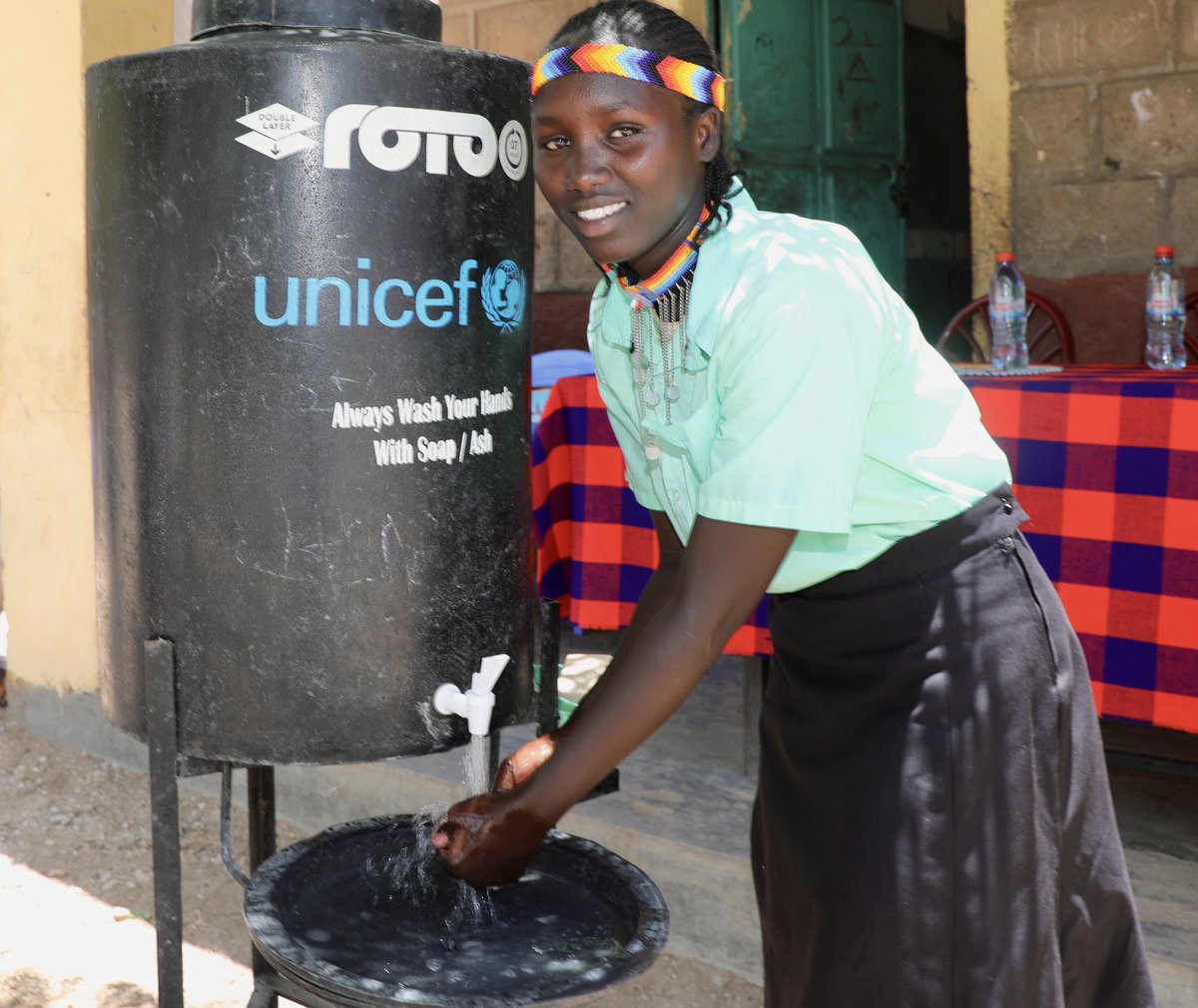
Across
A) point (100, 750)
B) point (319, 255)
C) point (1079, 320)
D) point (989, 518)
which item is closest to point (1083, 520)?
point (989, 518)

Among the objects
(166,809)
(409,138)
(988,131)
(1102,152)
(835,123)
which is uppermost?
(835,123)

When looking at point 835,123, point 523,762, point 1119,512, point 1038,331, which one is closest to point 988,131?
point 1038,331

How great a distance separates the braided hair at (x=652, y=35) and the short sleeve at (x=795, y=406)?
0.20 m

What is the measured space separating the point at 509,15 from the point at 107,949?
388 cm

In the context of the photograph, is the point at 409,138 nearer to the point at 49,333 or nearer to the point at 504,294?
the point at 504,294

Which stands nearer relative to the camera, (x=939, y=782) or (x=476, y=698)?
(x=939, y=782)

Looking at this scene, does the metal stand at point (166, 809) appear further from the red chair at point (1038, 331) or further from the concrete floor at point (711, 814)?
the red chair at point (1038, 331)

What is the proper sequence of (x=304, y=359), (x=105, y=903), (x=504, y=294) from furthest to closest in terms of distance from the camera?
1. (x=105, y=903)
2. (x=504, y=294)
3. (x=304, y=359)

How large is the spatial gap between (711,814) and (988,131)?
265 cm

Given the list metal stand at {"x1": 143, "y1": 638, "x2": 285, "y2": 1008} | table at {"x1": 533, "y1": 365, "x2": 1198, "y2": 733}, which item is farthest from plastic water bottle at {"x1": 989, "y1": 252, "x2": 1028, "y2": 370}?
metal stand at {"x1": 143, "y1": 638, "x2": 285, "y2": 1008}

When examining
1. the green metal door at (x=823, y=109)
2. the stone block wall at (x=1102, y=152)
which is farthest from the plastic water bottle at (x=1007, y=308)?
the green metal door at (x=823, y=109)

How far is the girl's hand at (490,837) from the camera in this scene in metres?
1.50

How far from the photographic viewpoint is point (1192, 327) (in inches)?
167

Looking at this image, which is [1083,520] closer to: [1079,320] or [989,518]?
[989,518]
